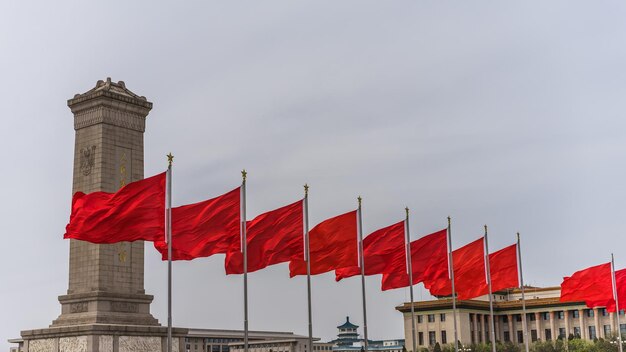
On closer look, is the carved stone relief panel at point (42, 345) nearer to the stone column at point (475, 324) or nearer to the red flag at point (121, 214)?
the red flag at point (121, 214)

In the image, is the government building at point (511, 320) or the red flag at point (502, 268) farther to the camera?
the government building at point (511, 320)

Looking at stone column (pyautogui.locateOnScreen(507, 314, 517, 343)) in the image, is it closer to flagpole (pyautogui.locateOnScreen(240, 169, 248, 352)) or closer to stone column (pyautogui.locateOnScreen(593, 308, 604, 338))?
stone column (pyautogui.locateOnScreen(593, 308, 604, 338))

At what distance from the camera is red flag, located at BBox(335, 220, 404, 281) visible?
4584cm

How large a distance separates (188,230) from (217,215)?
4.89 feet

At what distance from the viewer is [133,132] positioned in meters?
56.8

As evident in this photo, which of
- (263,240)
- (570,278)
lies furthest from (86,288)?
(570,278)

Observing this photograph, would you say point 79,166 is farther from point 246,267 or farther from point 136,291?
point 246,267

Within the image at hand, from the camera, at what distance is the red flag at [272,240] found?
128 feet

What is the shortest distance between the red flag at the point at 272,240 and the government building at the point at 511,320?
89.2 meters

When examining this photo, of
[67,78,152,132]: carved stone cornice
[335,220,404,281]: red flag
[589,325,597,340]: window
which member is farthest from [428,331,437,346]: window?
[335,220,404,281]: red flag

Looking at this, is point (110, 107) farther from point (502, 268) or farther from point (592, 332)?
point (592, 332)

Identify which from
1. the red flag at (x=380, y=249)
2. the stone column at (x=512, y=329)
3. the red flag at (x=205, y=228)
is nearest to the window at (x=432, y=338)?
the stone column at (x=512, y=329)

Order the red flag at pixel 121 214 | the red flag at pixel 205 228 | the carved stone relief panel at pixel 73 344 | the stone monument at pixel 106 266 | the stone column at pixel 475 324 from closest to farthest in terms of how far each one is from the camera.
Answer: the red flag at pixel 121 214, the red flag at pixel 205 228, the carved stone relief panel at pixel 73 344, the stone monument at pixel 106 266, the stone column at pixel 475 324

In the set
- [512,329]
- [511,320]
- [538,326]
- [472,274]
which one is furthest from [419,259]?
[512,329]
